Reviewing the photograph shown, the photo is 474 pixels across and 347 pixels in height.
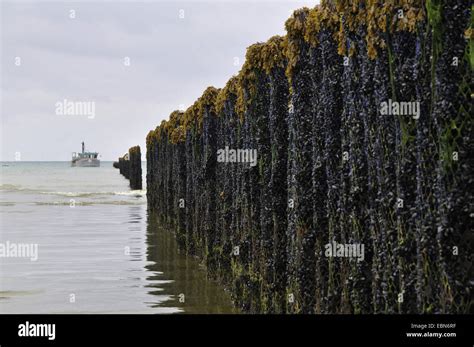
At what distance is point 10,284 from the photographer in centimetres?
1412

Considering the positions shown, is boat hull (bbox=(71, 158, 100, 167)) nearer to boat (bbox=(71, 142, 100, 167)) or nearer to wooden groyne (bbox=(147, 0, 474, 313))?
boat (bbox=(71, 142, 100, 167))

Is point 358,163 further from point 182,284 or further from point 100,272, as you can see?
point 100,272

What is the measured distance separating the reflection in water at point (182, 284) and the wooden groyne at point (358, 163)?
0.64m

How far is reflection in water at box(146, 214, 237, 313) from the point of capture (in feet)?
39.8

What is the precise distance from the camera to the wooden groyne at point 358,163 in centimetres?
514

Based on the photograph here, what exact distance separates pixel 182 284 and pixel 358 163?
26.8ft

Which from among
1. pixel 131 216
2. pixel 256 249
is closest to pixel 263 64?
pixel 256 249

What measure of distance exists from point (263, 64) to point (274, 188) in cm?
179

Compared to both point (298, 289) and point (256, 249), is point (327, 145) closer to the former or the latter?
point (298, 289)

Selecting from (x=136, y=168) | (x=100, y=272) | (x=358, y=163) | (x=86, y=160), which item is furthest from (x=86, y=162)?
(x=358, y=163)

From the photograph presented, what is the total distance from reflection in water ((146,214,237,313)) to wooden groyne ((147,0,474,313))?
0.64m

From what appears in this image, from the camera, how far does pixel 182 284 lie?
14.1m

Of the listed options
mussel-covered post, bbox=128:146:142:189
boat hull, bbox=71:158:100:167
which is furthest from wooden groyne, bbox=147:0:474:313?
boat hull, bbox=71:158:100:167
